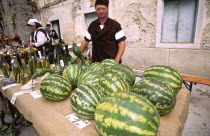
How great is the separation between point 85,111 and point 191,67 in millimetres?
4725

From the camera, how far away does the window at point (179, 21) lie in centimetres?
441

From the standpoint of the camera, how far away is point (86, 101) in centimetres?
105

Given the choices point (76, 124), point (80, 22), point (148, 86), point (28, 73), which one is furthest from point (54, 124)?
point (80, 22)

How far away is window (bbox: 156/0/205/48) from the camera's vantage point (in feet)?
13.7

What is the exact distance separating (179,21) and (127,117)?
5.13 metres

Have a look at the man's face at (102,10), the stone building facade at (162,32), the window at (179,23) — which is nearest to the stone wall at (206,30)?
the stone building facade at (162,32)

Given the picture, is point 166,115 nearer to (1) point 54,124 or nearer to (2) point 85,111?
(2) point 85,111

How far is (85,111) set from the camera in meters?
1.05

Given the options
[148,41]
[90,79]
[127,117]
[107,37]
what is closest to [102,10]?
[107,37]

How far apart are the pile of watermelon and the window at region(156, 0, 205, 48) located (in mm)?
3885

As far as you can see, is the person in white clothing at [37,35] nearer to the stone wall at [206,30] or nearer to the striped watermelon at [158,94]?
the striped watermelon at [158,94]

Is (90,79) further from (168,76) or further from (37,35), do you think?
(37,35)

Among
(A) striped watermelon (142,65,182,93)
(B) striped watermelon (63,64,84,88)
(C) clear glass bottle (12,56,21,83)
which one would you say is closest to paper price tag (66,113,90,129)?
(B) striped watermelon (63,64,84,88)

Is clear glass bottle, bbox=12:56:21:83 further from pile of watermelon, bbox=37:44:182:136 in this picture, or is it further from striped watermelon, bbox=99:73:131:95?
striped watermelon, bbox=99:73:131:95
